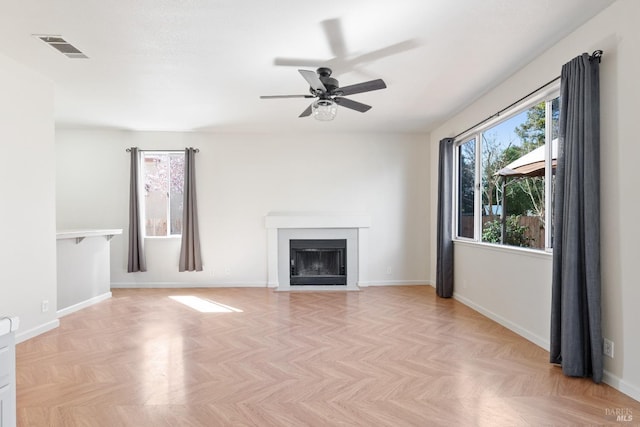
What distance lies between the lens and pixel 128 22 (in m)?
2.60

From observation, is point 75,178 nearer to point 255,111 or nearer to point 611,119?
point 255,111

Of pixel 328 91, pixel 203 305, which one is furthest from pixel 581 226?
pixel 203 305

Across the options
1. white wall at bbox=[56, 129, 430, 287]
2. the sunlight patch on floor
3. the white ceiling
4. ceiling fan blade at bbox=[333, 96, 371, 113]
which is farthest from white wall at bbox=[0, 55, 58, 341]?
ceiling fan blade at bbox=[333, 96, 371, 113]

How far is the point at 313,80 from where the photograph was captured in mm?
2863

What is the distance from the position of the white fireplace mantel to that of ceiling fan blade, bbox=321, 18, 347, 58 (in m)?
3.23

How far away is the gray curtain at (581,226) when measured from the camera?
7.98 feet

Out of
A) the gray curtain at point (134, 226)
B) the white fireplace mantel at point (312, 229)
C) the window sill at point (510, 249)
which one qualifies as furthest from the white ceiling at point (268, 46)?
the white fireplace mantel at point (312, 229)

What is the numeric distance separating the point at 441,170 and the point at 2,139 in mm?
5274

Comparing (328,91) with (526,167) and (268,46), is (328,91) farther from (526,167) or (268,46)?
(526,167)

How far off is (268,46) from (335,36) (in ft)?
1.97

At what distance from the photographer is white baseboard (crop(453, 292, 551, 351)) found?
3.19m

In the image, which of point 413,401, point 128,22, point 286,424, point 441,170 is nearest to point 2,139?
point 128,22

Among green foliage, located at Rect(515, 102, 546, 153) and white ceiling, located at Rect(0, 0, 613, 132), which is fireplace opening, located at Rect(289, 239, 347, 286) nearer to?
white ceiling, located at Rect(0, 0, 613, 132)

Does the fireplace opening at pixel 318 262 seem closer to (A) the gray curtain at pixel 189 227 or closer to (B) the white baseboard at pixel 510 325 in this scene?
(A) the gray curtain at pixel 189 227
